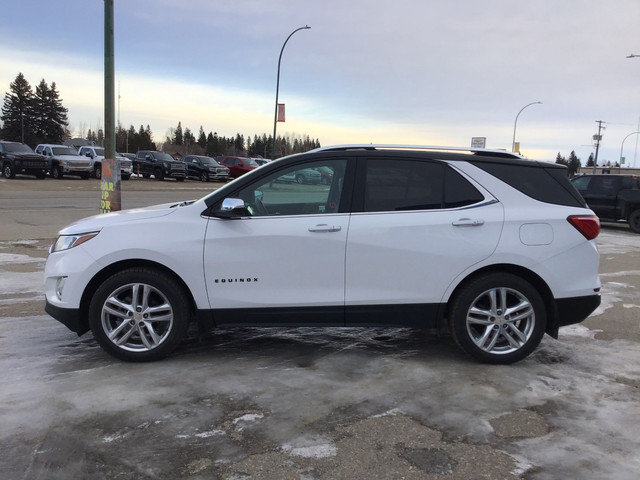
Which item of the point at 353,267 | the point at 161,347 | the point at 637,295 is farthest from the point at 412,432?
the point at 637,295

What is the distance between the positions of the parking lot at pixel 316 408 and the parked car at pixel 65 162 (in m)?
28.4

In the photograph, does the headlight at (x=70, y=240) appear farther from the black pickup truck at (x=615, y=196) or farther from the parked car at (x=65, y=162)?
the parked car at (x=65, y=162)

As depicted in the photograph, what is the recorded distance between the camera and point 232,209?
412 cm

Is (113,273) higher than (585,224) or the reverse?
the reverse

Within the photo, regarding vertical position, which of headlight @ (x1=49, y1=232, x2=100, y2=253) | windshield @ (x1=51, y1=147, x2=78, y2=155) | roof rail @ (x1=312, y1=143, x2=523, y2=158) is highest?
windshield @ (x1=51, y1=147, x2=78, y2=155)

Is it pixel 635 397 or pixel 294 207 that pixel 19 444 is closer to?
pixel 294 207

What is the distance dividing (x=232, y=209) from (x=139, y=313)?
1.13m

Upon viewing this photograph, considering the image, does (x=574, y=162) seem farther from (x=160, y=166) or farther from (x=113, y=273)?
(x=113, y=273)

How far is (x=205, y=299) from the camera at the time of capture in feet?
13.9

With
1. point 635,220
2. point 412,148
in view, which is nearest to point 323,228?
point 412,148

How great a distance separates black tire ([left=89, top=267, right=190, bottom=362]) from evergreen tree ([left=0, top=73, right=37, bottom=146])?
101 m

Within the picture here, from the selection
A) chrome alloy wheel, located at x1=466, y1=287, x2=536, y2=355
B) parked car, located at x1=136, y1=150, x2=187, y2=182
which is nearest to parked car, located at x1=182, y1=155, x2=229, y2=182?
parked car, located at x1=136, y1=150, x2=187, y2=182

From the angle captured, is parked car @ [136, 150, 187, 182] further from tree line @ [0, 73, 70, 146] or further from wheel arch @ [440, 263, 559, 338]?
tree line @ [0, 73, 70, 146]

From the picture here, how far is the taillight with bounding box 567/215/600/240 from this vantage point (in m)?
4.34
